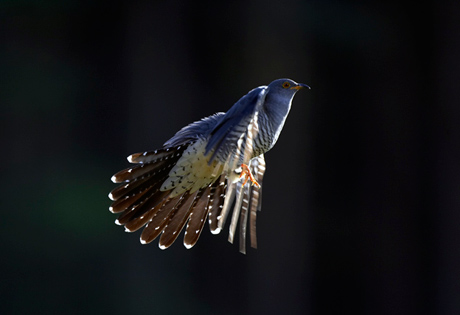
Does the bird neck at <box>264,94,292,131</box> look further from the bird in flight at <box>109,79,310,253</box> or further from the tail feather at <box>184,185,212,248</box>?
the tail feather at <box>184,185,212,248</box>

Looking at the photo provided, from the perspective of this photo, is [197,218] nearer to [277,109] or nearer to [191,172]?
[191,172]

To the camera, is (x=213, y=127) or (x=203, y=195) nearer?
(x=213, y=127)

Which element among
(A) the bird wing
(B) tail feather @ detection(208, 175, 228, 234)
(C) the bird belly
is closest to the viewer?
(A) the bird wing

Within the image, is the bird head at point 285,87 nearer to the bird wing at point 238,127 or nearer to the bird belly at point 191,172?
the bird wing at point 238,127

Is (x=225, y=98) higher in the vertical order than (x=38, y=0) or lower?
lower

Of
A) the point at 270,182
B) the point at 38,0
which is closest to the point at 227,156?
the point at 270,182

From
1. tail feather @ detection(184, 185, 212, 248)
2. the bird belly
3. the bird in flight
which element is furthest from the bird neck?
tail feather @ detection(184, 185, 212, 248)

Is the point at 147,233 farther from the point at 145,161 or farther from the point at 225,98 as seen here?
the point at 225,98

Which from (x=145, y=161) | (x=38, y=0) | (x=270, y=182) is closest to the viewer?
(x=145, y=161)
